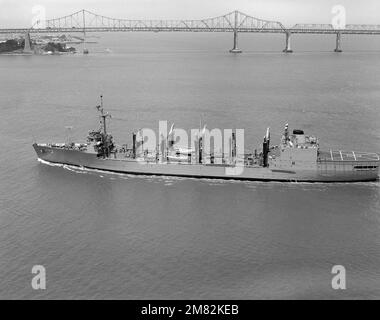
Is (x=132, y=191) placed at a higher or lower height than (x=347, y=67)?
lower

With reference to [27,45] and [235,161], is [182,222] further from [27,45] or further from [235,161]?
[27,45]

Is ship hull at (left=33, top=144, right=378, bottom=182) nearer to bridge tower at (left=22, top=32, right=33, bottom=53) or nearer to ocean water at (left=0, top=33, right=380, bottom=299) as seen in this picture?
ocean water at (left=0, top=33, right=380, bottom=299)

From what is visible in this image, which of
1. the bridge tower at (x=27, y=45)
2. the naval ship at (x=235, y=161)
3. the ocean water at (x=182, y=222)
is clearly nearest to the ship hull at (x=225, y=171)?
the naval ship at (x=235, y=161)

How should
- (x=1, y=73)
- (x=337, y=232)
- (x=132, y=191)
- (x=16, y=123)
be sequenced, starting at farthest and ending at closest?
(x=1, y=73)
(x=16, y=123)
(x=132, y=191)
(x=337, y=232)

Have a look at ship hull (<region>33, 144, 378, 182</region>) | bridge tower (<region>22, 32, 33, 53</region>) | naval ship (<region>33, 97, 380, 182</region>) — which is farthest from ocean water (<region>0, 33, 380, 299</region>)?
bridge tower (<region>22, 32, 33, 53</region>)

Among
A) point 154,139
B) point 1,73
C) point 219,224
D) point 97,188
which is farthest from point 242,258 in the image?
point 1,73
